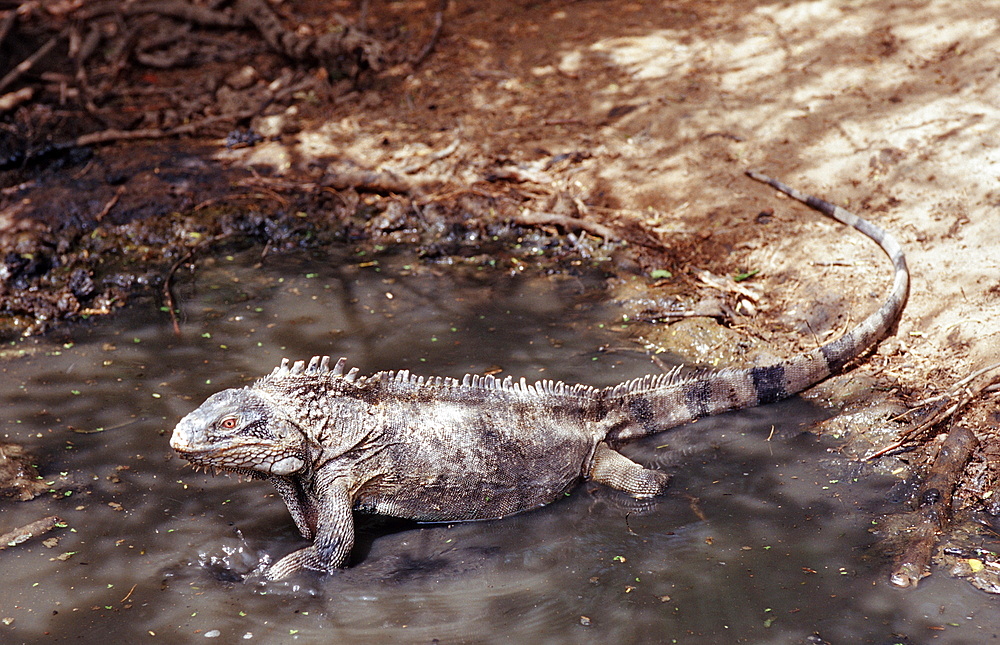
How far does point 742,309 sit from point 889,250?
1.26m

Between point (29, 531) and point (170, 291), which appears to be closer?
point (29, 531)

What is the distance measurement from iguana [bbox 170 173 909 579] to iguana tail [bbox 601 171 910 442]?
0.12ft

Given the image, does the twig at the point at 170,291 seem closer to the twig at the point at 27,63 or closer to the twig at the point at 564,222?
the twig at the point at 564,222

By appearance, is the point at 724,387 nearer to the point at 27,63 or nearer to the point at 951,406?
the point at 951,406

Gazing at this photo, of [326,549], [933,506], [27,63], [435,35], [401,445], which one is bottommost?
[933,506]

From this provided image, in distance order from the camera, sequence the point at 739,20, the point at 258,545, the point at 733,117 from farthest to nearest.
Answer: the point at 739,20 < the point at 733,117 < the point at 258,545

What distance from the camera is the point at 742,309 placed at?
6930mm

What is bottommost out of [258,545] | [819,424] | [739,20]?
[819,424]

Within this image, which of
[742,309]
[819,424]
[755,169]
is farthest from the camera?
[755,169]

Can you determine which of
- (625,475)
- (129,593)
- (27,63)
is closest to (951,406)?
(625,475)

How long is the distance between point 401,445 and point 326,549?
0.72m

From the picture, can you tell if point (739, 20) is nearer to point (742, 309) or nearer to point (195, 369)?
point (742, 309)

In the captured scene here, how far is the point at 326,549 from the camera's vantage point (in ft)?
15.0

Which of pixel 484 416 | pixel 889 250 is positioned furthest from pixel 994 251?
pixel 484 416
